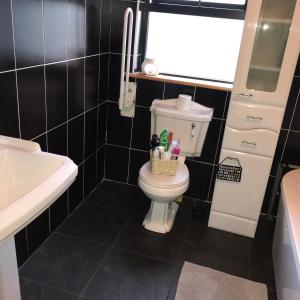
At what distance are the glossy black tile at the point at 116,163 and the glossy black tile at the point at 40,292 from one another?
1.28m

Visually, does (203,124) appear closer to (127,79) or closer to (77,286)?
(127,79)

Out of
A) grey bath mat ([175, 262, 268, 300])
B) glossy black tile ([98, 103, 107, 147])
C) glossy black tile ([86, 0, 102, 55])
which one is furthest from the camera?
glossy black tile ([98, 103, 107, 147])

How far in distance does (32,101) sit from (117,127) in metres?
1.10

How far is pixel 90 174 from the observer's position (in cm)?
261

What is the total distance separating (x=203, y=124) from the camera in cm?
234

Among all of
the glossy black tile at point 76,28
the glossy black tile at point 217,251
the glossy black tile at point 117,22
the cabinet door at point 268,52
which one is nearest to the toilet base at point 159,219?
the glossy black tile at point 217,251

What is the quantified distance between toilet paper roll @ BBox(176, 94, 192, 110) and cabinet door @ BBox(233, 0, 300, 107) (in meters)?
0.38

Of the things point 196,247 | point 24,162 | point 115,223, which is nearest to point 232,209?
point 196,247

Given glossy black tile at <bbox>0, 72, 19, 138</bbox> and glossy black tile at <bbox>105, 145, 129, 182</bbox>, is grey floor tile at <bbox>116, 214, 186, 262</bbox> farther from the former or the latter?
glossy black tile at <bbox>0, 72, 19, 138</bbox>

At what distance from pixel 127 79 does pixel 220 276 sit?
4.74 ft

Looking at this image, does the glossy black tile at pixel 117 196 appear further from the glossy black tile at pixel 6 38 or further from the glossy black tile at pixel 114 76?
the glossy black tile at pixel 6 38

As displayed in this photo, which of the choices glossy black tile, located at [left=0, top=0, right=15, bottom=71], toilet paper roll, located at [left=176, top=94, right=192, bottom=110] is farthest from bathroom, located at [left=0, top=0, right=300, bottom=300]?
toilet paper roll, located at [left=176, top=94, right=192, bottom=110]

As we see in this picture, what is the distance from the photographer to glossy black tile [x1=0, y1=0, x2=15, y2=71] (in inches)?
54.2

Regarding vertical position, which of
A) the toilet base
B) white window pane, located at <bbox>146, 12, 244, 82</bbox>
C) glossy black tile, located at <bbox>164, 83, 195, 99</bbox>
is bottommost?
the toilet base
